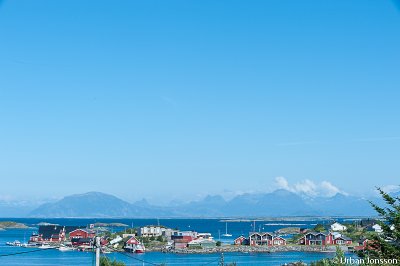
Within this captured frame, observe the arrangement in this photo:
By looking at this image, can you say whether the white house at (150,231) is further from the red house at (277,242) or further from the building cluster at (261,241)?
the red house at (277,242)

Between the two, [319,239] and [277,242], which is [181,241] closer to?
[277,242]

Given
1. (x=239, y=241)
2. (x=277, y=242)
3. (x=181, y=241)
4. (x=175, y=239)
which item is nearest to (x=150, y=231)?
(x=175, y=239)

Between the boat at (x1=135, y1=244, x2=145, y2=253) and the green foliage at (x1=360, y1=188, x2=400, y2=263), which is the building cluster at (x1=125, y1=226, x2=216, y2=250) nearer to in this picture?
the boat at (x1=135, y1=244, x2=145, y2=253)

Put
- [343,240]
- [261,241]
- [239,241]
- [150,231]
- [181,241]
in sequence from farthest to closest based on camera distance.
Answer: [150,231] < [239,241] < [261,241] < [181,241] < [343,240]

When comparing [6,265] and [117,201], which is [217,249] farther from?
[117,201]

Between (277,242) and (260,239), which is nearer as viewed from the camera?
(277,242)

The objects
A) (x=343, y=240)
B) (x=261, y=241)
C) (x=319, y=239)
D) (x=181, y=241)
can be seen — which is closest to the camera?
(x=343, y=240)

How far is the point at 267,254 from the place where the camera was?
68.7 feet

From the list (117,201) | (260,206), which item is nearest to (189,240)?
(117,201)

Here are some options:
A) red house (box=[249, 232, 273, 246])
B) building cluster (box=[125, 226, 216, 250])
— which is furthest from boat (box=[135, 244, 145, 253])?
red house (box=[249, 232, 273, 246])

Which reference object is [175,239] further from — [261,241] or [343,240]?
[343,240]

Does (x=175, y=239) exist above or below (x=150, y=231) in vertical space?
below

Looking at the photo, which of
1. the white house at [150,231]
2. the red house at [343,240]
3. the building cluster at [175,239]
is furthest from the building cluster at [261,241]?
the white house at [150,231]

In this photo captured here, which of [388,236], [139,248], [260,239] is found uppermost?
[388,236]
